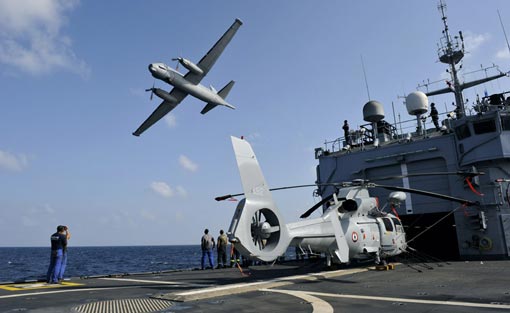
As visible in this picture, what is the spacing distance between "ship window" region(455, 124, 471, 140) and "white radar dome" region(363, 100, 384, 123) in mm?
4945

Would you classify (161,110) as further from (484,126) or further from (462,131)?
(484,126)

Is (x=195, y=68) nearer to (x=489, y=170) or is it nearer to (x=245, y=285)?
(x=245, y=285)

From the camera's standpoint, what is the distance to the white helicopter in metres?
9.62

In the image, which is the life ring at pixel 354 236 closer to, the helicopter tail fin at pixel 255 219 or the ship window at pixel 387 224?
the ship window at pixel 387 224

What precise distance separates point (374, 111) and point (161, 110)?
13.5m

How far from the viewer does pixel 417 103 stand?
928 inches

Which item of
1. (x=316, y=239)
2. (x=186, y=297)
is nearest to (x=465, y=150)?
(x=316, y=239)

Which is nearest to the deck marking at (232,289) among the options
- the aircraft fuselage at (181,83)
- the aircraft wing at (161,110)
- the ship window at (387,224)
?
the ship window at (387,224)

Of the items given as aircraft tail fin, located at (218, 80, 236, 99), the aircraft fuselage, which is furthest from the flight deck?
aircraft tail fin, located at (218, 80, 236, 99)

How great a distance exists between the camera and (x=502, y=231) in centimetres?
1758

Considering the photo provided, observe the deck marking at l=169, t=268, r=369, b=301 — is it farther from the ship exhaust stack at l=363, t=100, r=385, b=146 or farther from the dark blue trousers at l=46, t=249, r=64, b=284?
the ship exhaust stack at l=363, t=100, r=385, b=146

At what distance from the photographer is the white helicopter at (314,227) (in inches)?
379

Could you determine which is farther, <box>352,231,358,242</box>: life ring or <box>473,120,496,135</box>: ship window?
<box>473,120,496,135</box>: ship window

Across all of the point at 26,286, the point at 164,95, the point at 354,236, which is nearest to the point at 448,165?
the point at 354,236
